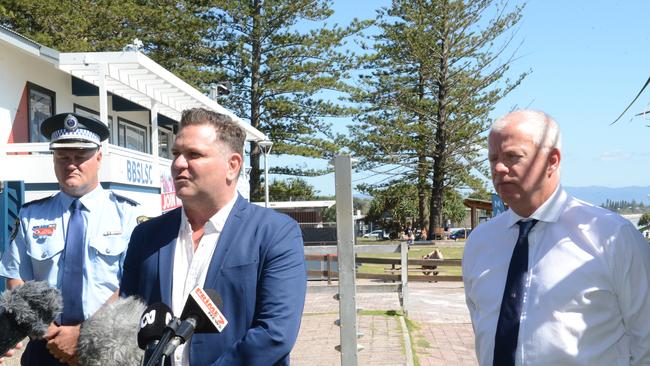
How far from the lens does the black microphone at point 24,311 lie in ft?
9.41

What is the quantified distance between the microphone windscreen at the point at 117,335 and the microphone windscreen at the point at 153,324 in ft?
0.88

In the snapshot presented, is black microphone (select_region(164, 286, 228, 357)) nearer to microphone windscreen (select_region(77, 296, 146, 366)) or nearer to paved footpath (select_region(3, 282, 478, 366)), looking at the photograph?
microphone windscreen (select_region(77, 296, 146, 366))

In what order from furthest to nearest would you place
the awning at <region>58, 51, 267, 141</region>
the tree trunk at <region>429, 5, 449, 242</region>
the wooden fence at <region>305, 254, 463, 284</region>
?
the tree trunk at <region>429, 5, 449, 242</region>
the wooden fence at <region>305, 254, 463, 284</region>
the awning at <region>58, 51, 267, 141</region>

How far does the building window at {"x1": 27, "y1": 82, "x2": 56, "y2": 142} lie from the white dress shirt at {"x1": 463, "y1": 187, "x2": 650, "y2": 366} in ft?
49.3

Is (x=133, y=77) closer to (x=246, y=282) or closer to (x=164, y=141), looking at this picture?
(x=164, y=141)

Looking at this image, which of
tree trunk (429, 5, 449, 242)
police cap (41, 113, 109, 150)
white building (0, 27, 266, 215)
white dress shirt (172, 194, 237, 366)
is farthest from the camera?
tree trunk (429, 5, 449, 242)

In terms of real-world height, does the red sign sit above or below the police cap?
above

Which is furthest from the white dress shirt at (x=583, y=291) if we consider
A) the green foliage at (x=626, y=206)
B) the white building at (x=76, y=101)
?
the white building at (x=76, y=101)

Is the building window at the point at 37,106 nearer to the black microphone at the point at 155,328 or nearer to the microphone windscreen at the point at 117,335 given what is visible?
the microphone windscreen at the point at 117,335

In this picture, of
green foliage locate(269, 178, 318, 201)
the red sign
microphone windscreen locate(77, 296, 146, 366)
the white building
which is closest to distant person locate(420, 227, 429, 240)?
green foliage locate(269, 178, 318, 201)

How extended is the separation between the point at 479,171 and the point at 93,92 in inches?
1280

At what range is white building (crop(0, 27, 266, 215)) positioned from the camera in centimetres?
1468

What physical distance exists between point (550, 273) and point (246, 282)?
43.0 inches

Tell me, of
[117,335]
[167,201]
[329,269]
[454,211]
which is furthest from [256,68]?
[117,335]
